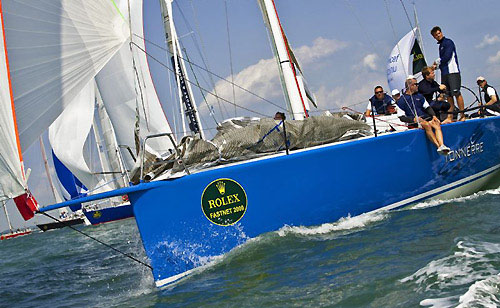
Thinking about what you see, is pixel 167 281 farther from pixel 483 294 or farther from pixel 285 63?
pixel 285 63

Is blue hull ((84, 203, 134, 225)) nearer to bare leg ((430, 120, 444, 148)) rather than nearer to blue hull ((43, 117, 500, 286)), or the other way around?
blue hull ((43, 117, 500, 286))

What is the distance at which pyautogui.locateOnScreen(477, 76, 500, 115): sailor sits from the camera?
934 cm

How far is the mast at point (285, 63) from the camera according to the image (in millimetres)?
8664

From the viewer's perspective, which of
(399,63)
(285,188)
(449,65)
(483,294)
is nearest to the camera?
(483,294)

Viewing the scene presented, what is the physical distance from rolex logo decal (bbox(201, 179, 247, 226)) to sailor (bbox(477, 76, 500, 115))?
16.7 ft

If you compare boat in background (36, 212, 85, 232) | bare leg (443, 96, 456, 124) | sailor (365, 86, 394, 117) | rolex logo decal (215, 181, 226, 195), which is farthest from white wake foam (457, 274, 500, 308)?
boat in background (36, 212, 85, 232)

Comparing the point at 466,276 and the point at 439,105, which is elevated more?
the point at 439,105

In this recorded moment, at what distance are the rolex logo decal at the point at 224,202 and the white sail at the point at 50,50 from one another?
6.20 ft

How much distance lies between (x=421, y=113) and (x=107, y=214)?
23.7 meters

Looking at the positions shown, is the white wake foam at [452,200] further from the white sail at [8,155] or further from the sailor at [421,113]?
the white sail at [8,155]

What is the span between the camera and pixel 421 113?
7977 mm

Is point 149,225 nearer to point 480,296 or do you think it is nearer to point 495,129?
point 480,296

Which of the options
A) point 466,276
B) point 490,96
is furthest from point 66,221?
point 466,276

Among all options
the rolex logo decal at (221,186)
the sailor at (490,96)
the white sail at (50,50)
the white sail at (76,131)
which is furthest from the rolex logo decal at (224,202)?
the white sail at (76,131)
